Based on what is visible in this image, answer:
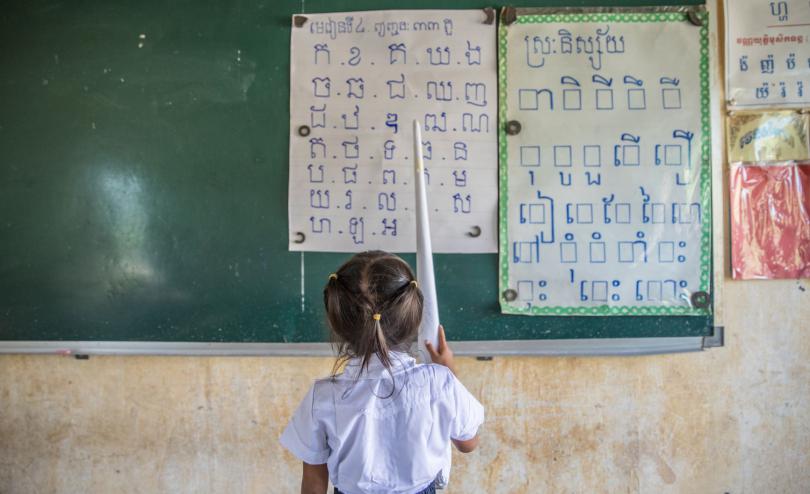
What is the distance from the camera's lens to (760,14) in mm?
1872

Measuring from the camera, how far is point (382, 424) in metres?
1.11

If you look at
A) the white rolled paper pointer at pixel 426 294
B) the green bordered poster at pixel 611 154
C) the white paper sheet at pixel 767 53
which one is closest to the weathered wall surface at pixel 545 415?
the green bordered poster at pixel 611 154

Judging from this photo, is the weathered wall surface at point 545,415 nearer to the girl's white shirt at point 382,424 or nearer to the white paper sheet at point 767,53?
the white paper sheet at point 767,53

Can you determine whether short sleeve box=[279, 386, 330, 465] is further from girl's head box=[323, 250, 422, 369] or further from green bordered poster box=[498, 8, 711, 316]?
green bordered poster box=[498, 8, 711, 316]

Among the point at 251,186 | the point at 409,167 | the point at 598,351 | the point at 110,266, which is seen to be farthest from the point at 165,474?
the point at 598,351

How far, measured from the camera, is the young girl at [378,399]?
107cm

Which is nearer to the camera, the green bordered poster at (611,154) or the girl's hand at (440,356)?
the girl's hand at (440,356)

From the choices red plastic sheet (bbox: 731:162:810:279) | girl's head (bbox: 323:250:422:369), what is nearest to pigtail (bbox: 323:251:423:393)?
girl's head (bbox: 323:250:422:369)

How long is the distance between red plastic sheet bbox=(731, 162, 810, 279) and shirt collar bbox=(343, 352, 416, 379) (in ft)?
4.57

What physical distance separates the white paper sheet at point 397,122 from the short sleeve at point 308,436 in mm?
817

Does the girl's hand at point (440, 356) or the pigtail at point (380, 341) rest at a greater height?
the pigtail at point (380, 341)

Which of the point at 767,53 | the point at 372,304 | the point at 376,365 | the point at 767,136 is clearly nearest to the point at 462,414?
the point at 376,365

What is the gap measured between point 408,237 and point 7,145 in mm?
1510

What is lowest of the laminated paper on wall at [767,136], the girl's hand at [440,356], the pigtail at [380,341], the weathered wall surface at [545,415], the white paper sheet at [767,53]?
the weathered wall surface at [545,415]
